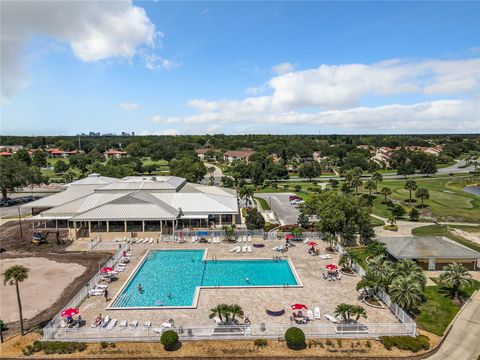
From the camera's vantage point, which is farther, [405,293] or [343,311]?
[405,293]

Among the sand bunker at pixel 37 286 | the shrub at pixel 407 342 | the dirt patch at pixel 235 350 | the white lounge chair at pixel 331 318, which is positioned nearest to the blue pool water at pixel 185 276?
the dirt patch at pixel 235 350

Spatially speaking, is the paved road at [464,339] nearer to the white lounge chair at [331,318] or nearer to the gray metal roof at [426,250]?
the white lounge chair at [331,318]

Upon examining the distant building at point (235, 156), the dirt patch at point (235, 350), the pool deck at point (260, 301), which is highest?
the distant building at point (235, 156)

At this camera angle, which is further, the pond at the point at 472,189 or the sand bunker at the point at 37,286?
the pond at the point at 472,189

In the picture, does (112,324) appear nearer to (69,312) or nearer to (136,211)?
(69,312)

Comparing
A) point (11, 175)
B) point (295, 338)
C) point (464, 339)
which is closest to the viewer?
point (295, 338)

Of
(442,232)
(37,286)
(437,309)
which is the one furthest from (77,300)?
(442,232)

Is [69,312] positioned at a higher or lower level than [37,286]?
higher

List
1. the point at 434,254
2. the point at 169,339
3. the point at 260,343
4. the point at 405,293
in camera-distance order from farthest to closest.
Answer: the point at 434,254, the point at 405,293, the point at 260,343, the point at 169,339
